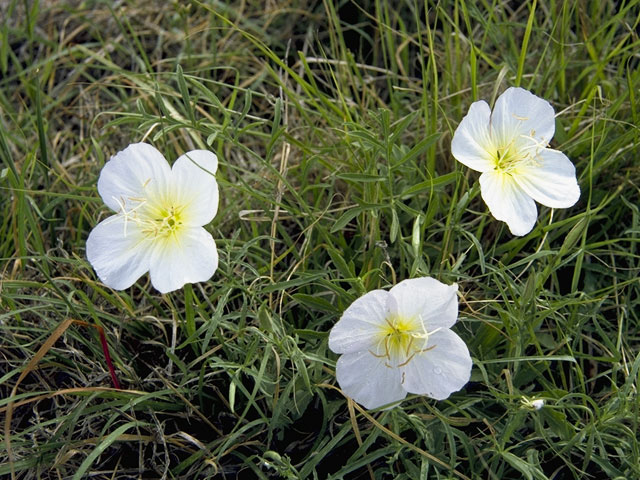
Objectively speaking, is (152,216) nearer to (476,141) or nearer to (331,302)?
(331,302)

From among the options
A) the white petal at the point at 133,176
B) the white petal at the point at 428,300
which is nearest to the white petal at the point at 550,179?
the white petal at the point at 428,300

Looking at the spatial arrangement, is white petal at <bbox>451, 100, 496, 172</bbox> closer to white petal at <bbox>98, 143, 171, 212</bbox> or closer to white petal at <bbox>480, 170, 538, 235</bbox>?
white petal at <bbox>480, 170, 538, 235</bbox>

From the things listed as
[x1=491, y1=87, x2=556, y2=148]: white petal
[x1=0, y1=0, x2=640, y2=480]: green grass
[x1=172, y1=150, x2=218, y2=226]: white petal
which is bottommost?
[x1=0, y1=0, x2=640, y2=480]: green grass

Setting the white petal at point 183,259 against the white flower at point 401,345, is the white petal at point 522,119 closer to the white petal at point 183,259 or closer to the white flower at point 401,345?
the white flower at point 401,345

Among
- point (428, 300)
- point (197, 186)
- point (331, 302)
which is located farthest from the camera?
point (331, 302)

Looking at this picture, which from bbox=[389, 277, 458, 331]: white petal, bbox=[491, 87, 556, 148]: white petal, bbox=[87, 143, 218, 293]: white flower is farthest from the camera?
bbox=[491, 87, 556, 148]: white petal

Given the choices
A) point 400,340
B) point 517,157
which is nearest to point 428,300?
point 400,340

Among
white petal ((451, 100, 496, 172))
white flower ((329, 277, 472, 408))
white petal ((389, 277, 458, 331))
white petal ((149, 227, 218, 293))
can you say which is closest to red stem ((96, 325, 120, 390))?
white petal ((149, 227, 218, 293))
